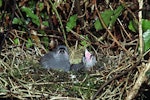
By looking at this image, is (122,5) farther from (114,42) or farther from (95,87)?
(95,87)

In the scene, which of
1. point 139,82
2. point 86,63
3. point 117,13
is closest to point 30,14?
point 86,63

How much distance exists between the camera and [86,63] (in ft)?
9.34

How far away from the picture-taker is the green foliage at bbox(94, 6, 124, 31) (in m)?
2.70

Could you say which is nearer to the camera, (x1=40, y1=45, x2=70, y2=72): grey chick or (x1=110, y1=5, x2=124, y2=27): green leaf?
(x1=110, y1=5, x2=124, y2=27): green leaf

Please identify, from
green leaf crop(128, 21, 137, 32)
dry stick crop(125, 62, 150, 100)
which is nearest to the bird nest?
dry stick crop(125, 62, 150, 100)

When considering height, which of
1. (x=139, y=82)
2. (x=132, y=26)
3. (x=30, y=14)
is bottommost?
(x=139, y=82)

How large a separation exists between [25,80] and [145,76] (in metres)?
0.62

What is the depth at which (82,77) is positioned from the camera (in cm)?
267

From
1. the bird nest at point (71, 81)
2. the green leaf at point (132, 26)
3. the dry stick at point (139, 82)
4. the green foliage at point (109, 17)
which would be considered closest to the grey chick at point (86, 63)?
the bird nest at point (71, 81)

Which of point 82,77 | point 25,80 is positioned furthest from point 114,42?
point 25,80

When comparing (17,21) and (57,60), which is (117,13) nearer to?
(57,60)

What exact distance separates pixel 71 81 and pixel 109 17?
438mm

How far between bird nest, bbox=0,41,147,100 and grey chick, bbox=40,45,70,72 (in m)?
0.05

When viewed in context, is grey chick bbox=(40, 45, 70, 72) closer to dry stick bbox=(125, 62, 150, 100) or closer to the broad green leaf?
the broad green leaf
